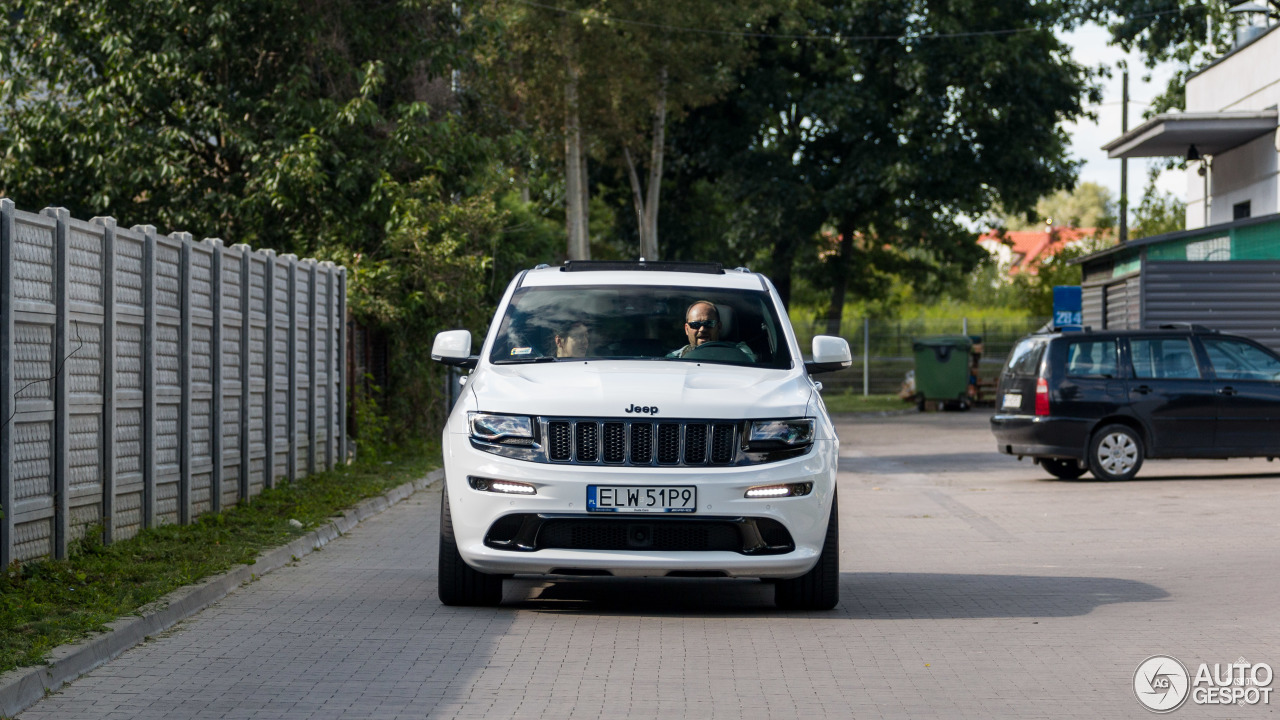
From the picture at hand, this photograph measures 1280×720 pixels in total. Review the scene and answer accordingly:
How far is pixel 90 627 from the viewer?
7184 millimetres

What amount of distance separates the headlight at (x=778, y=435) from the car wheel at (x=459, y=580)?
158 cm

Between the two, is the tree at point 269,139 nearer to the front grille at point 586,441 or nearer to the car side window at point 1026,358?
the car side window at point 1026,358

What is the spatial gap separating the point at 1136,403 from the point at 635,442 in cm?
1157

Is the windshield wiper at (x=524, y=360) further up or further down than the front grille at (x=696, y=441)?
further up

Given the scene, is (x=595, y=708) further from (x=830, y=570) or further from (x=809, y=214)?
(x=809, y=214)

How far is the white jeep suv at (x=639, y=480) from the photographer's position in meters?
7.85

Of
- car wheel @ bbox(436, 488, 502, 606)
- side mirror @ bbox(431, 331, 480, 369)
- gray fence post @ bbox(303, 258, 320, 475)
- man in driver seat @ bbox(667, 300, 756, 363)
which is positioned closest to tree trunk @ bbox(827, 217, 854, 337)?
gray fence post @ bbox(303, 258, 320, 475)

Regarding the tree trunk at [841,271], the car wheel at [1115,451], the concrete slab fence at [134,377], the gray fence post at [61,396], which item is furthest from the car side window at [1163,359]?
the tree trunk at [841,271]

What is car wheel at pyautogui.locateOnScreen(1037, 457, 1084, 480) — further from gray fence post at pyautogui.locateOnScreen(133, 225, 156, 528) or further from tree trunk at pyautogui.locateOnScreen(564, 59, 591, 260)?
tree trunk at pyautogui.locateOnScreen(564, 59, 591, 260)

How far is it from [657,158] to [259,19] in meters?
18.7

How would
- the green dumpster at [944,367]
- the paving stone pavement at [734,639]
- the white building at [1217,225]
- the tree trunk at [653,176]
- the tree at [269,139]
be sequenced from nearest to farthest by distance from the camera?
the paving stone pavement at [734,639] < the tree at [269,139] < the white building at [1217,225] < the tree trunk at [653,176] < the green dumpster at [944,367]

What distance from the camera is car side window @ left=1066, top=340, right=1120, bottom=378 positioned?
18.1 meters

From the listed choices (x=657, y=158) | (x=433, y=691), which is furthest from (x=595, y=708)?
(x=657, y=158)

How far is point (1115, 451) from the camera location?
59.7ft
